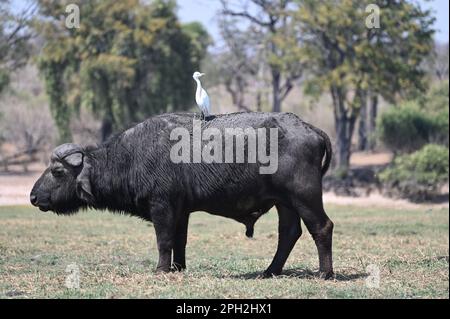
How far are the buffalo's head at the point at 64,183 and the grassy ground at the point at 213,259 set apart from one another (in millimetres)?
903

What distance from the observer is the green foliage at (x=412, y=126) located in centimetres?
3738

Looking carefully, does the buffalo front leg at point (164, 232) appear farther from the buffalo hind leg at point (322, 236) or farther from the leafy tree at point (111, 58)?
the leafy tree at point (111, 58)

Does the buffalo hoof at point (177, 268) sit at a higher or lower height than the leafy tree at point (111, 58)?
lower

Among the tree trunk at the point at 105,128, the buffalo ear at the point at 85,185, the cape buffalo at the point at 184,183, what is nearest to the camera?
the cape buffalo at the point at 184,183

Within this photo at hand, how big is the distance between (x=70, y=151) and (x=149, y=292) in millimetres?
2722

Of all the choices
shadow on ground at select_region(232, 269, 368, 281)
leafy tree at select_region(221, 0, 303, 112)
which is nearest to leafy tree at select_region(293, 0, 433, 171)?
leafy tree at select_region(221, 0, 303, 112)

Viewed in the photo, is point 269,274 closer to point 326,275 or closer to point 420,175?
point 326,275

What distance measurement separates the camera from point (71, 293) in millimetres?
8625

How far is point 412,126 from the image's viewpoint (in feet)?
124

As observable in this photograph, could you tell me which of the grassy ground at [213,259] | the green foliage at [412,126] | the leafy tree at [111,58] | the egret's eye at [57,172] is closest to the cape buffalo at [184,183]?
the egret's eye at [57,172]

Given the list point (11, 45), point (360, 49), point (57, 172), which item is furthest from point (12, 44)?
point (57, 172)

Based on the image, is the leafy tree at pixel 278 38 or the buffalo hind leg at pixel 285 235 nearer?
the buffalo hind leg at pixel 285 235

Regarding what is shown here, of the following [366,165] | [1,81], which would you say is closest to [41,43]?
[1,81]

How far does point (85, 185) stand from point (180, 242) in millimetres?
1408
